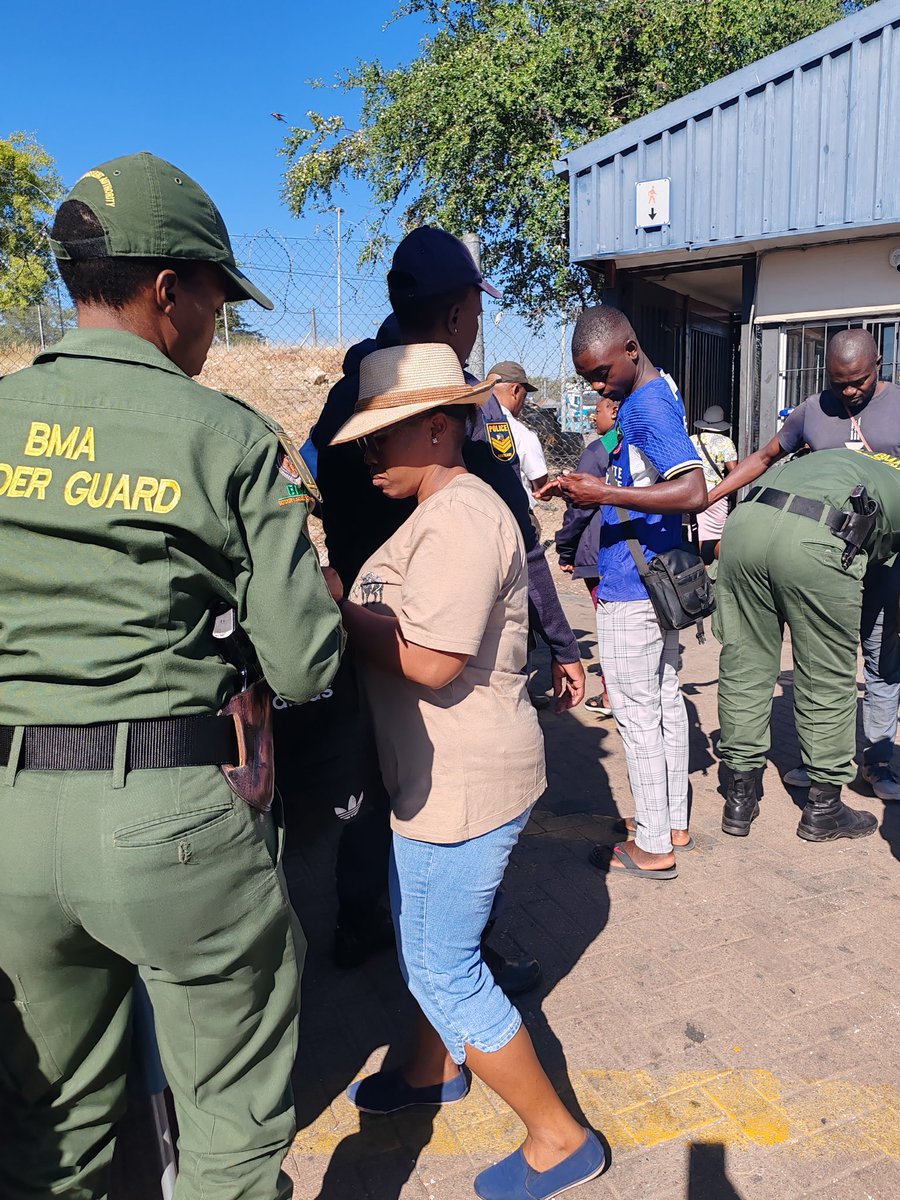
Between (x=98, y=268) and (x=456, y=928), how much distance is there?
1473mm

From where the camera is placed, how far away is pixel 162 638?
1474mm

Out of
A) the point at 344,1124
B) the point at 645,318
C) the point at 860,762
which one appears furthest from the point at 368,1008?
the point at 645,318

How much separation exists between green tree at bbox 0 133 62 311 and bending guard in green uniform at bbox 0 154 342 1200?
27.0 m

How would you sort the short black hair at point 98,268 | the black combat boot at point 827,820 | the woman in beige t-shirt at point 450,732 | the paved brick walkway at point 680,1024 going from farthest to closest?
the black combat boot at point 827,820 → the paved brick walkway at point 680,1024 → the woman in beige t-shirt at point 450,732 → the short black hair at point 98,268

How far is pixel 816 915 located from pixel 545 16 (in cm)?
1327

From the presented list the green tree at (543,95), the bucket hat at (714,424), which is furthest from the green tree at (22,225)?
the bucket hat at (714,424)

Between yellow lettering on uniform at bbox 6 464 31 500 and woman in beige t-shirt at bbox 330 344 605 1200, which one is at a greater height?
yellow lettering on uniform at bbox 6 464 31 500

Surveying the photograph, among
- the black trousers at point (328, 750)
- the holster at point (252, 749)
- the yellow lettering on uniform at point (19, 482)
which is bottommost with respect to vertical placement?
the black trousers at point (328, 750)

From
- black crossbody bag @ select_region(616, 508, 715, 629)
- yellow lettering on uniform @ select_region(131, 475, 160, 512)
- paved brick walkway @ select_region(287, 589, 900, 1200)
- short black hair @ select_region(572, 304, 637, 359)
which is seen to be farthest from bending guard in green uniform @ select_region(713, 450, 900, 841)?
yellow lettering on uniform @ select_region(131, 475, 160, 512)

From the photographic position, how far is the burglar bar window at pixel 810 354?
7.69 m

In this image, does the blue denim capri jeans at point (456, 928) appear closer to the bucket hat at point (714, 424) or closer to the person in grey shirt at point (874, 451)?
the person in grey shirt at point (874, 451)

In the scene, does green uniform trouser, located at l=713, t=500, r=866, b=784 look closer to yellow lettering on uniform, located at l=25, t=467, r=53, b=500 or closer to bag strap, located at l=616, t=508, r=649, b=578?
bag strap, located at l=616, t=508, r=649, b=578

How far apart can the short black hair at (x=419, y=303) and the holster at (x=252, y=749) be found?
4.65ft

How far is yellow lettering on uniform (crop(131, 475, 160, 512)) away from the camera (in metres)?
1.41
